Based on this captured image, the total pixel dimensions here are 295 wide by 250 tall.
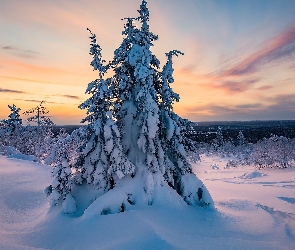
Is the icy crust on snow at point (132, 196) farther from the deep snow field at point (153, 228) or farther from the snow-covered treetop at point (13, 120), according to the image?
the snow-covered treetop at point (13, 120)

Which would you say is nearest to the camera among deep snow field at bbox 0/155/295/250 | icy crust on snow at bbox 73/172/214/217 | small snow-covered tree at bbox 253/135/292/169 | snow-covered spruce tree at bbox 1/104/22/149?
deep snow field at bbox 0/155/295/250

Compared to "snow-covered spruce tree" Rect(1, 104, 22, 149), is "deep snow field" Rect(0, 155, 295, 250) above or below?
below

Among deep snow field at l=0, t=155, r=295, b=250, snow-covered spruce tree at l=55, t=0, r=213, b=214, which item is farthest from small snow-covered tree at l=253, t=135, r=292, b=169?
snow-covered spruce tree at l=55, t=0, r=213, b=214

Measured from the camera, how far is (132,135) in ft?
40.5

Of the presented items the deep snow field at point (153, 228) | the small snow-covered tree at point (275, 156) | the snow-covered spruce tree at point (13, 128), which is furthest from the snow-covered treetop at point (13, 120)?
the small snow-covered tree at point (275, 156)

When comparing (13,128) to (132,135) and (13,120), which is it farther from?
(132,135)

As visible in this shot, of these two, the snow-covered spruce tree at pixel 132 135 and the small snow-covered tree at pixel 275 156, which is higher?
the snow-covered spruce tree at pixel 132 135

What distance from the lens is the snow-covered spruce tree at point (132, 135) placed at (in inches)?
444

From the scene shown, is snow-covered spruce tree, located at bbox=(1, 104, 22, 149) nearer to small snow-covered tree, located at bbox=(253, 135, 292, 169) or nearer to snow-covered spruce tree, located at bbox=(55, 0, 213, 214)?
snow-covered spruce tree, located at bbox=(55, 0, 213, 214)

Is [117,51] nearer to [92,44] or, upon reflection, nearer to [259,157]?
[92,44]

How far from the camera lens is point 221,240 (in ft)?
31.1

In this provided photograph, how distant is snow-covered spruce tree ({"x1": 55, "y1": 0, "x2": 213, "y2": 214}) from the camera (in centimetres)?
1127

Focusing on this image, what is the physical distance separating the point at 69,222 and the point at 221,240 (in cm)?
606

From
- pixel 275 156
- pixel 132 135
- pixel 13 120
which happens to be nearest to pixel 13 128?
pixel 13 120
